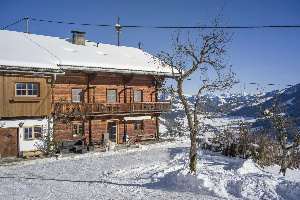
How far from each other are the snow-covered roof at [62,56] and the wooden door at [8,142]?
13.0 feet

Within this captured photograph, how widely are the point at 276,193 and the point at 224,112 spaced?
3.57 metres

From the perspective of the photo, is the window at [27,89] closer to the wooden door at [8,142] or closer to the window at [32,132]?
the window at [32,132]

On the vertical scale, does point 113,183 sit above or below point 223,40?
below

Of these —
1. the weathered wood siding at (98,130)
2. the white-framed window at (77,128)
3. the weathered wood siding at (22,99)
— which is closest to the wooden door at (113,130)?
the weathered wood siding at (98,130)

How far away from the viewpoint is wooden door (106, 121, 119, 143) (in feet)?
69.6

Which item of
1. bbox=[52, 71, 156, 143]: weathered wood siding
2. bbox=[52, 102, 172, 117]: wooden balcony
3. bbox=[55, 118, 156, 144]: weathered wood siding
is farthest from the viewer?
bbox=[52, 71, 156, 143]: weathered wood siding

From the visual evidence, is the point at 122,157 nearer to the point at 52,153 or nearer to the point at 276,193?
the point at 52,153

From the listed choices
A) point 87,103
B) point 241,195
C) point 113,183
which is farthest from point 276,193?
point 87,103

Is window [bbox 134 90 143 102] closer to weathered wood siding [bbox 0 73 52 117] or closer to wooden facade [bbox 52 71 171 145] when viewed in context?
wooden facade [bbox 52 71 171 145]

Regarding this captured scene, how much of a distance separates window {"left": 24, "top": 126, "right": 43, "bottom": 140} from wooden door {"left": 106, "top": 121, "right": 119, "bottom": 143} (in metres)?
6.07

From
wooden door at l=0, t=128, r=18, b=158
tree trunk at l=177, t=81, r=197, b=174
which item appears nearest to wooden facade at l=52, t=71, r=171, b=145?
wooden door at l=0, t=128, r=18, b=158

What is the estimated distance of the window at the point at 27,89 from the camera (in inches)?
607

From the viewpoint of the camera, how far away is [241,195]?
870cm

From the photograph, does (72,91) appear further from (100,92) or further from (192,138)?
(192,138)
